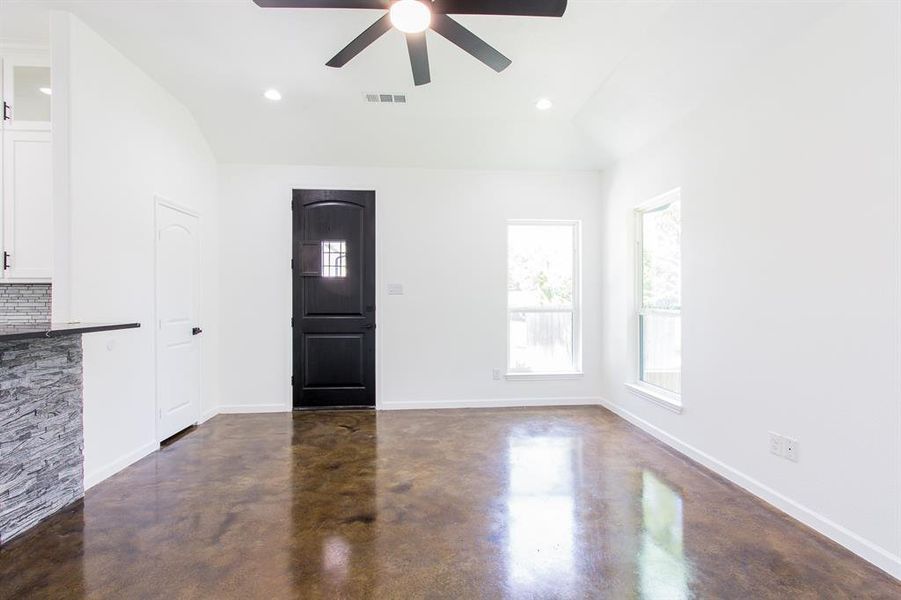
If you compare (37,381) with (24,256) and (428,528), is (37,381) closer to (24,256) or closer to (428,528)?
(24,256)

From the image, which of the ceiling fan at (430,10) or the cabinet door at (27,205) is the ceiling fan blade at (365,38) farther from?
the cabinet door at (27,205)

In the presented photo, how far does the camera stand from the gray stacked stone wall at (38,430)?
6.91 feet

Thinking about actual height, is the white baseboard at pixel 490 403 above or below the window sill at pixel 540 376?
below

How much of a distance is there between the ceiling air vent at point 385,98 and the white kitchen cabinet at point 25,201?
230cm

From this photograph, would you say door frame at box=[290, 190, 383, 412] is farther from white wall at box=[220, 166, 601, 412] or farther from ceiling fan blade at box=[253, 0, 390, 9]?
ceiling fan blade at box=[253, 0, 390, 9]

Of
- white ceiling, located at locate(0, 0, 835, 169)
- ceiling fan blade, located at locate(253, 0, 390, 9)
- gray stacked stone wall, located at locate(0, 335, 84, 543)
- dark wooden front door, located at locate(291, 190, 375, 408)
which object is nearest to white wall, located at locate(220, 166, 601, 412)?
dark wooden front door, located at locate(291, 190, 375, 408)

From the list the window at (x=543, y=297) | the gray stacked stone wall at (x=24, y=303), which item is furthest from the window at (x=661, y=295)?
the gray stacked stone wall at (x=24, y=303)

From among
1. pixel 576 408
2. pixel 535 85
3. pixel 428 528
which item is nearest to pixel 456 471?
pixel 428 528

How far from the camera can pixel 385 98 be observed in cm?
366

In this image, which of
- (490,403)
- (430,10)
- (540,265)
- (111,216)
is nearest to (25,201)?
(111,216)

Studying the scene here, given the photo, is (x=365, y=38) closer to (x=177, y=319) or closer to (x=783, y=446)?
(x=177, y=319)

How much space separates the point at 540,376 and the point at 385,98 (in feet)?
11.0

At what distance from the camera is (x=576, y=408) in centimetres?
455

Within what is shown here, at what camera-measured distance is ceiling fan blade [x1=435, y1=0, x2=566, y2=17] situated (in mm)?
1975
